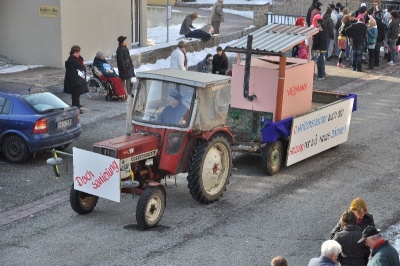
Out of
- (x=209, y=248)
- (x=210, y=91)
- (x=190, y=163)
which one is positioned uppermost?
(x=210, y=91)

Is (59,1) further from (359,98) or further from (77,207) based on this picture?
(77,207)

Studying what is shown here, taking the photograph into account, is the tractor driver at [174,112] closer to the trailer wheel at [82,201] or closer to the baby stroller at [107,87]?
the trailer wheel at [82,201]

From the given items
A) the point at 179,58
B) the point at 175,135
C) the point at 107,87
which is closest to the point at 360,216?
the point at 175,135

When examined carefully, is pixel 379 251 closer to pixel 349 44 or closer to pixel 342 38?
pixel 342 38

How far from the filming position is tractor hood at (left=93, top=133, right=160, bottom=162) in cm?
1170

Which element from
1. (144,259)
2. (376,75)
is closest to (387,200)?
(144,259)

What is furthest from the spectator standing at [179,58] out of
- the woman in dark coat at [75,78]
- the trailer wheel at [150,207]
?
the trailer wheel at [150,207]

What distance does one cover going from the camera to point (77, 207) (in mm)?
12141

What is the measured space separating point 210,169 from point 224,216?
2.59 feet

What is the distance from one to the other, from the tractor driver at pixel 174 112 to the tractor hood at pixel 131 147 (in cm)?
34

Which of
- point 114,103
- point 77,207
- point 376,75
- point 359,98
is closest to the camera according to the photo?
point 77,207

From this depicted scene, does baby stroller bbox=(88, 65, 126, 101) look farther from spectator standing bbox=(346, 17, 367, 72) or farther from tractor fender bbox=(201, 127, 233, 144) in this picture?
spectator standing bbox=(346, 17, 367, 72)

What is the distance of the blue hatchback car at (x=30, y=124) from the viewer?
14711 millimetres

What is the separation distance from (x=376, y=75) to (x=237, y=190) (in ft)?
40.9
